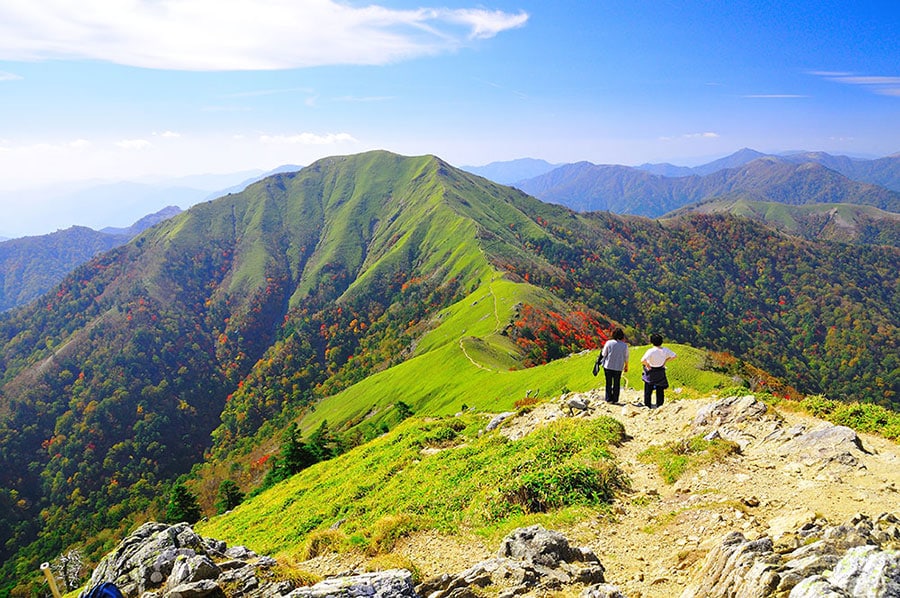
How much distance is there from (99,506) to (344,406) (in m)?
108

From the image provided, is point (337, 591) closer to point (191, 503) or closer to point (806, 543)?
point (806, 543)

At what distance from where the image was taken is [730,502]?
14297 mm

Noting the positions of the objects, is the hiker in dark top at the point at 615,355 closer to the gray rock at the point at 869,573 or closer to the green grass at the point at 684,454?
the green grass at the point at 684,454

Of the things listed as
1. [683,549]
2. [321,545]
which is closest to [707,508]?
[683,549]

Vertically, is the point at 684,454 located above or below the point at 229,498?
above

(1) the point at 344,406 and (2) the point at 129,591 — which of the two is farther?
(1) the point at 344,406

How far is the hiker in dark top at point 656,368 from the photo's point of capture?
22672 mm

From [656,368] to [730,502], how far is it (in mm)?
10153

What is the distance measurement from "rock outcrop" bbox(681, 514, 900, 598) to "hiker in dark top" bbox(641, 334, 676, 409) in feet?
36.8

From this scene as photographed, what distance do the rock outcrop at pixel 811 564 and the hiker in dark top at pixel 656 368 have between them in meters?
11.2

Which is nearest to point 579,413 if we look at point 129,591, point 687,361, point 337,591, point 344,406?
point 337,591

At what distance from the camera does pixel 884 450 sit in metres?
16.2

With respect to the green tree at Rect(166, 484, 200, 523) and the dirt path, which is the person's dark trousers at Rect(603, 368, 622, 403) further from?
the green tree at Rect(166, 484, 200, 523)

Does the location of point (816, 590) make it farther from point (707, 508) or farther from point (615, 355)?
point (615, 355)
